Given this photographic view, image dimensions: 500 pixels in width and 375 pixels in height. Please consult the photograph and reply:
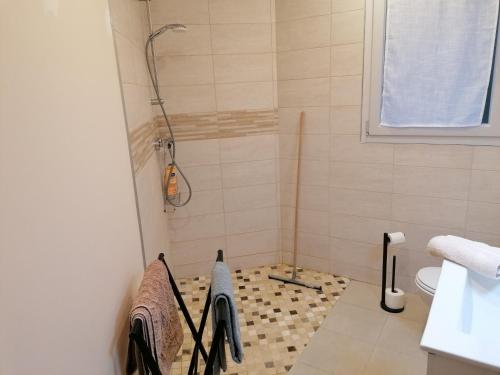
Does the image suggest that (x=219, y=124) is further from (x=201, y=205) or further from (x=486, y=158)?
(x=486, y=158)

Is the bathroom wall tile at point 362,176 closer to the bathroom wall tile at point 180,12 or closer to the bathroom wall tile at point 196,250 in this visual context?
the bathroom wall tile at point 196,250

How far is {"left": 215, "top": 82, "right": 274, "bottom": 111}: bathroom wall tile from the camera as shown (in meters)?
2.65

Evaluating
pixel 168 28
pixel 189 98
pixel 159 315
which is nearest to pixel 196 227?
pixel 189 98

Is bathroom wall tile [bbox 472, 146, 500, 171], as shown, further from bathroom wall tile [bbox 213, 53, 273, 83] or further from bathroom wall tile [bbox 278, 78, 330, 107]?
bathroom wall tile [bbox 213, 53, 273, 83]

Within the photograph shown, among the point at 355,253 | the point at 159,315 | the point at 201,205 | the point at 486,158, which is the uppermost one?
the point at 486,158

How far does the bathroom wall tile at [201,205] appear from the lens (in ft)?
9.20

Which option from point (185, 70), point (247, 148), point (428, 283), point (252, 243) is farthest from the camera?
point (252, 243)

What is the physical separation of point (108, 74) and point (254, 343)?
5.65ft

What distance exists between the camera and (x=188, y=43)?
99.3 inches

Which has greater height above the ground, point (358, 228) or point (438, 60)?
point (438, 60)

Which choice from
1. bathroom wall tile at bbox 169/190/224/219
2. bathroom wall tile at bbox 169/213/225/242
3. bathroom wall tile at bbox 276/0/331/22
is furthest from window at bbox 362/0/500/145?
bathroom wall tile at bbox 169/213/225/242

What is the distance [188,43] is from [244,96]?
1.82 feet

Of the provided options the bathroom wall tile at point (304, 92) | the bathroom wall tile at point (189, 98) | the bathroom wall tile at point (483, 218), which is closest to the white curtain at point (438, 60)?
the bathroom wall tile at point (304, 92)

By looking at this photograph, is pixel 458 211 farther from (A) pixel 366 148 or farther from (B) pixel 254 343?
(B) pixel 254 343
